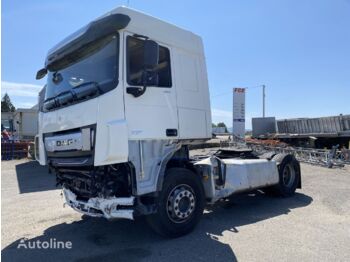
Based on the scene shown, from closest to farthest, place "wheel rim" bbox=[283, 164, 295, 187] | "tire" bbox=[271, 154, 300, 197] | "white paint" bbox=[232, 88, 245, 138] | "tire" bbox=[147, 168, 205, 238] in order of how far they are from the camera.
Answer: "tire" bbox=[147, 168, 205, 238], "tire" bbox=[271, 154, 300, 197], "wheel rim" bbox=[283, 164, 295, 187], "white paint" bbox=[232, 88, 245, 138]

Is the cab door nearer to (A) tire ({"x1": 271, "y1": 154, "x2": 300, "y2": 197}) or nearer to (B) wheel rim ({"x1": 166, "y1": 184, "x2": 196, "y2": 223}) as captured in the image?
(B) wheel rim ({"x1": 166, "y1": 184, "x2": 196, "y2": 223})

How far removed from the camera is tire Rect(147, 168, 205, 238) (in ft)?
16.7

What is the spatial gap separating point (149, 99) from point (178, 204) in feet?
5.54

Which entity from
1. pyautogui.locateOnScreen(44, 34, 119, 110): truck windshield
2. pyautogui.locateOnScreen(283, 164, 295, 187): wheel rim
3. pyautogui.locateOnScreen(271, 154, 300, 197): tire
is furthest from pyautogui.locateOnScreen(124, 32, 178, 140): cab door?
pyautogui.locateOnScreen(283, 164, 295, 187): wheel rim

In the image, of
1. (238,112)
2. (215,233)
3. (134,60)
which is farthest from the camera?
(238,112)

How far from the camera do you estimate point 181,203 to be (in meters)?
5.41

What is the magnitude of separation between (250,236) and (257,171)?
229cm

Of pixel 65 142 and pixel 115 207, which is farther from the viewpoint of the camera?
pixel 65 142

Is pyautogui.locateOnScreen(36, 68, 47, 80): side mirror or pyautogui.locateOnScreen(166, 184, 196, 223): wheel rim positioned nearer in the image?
pyautogui.locateOnScreen(166, 184, 196, 223): wheel rim

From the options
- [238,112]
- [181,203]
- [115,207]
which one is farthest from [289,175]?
[238,112]

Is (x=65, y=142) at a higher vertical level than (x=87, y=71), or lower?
lower

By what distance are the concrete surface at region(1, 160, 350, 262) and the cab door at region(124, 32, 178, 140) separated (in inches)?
64.5

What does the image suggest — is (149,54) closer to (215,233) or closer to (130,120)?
(130,120)

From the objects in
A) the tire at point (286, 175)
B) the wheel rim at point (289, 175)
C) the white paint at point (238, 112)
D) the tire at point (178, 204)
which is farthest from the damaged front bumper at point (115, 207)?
the white paint at point (238, 112)
